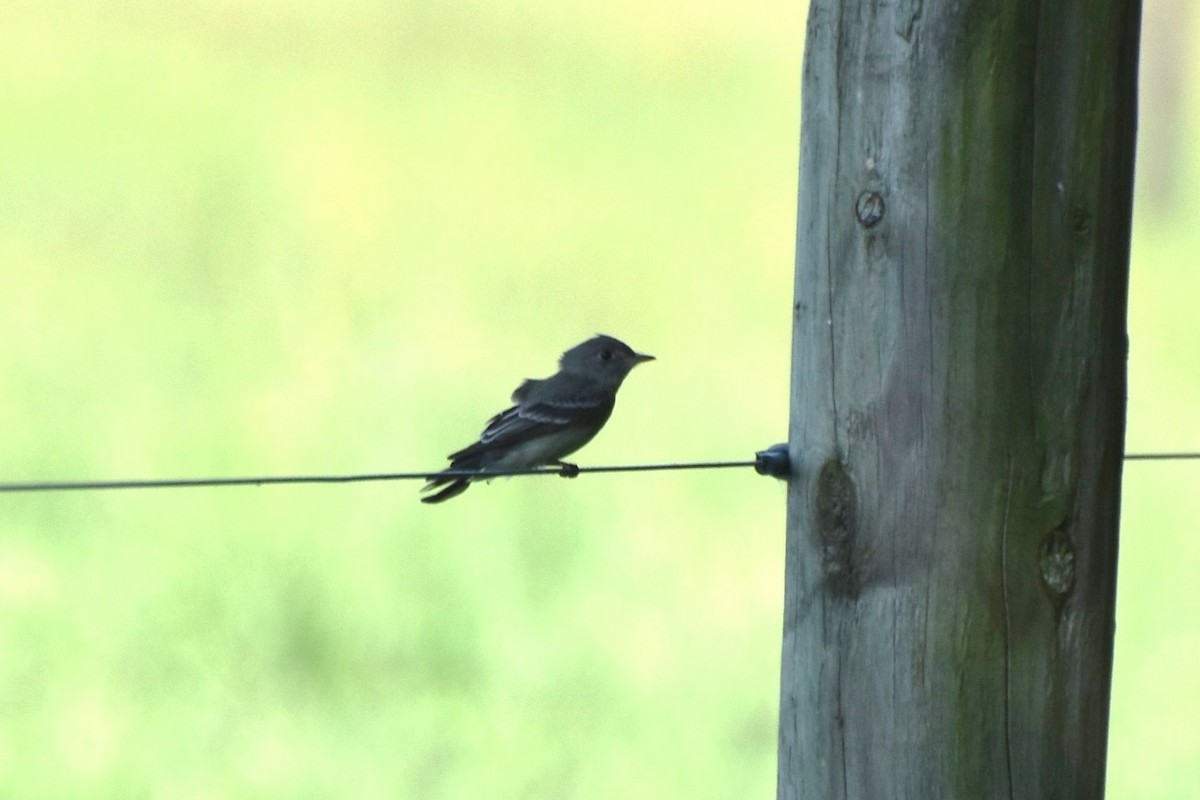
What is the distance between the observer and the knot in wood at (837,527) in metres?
3.26

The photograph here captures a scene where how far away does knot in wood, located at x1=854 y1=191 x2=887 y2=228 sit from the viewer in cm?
320

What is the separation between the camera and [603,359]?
277 inches

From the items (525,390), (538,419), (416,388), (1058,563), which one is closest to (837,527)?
(1058,563)

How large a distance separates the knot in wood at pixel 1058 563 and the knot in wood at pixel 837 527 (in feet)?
1.13

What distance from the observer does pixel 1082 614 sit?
3197 mm

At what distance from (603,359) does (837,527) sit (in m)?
3.78

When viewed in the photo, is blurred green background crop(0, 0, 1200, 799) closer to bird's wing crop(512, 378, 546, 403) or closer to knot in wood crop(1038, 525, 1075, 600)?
bird's wing crop(512, 378, 546, 403)

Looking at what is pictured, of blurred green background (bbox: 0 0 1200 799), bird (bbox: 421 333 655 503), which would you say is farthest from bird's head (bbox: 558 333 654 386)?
blurred green background (bbox: 0 0 1200 799)

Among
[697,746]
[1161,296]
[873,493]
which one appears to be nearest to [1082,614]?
[873,493]

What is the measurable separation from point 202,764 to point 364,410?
11.8 ft

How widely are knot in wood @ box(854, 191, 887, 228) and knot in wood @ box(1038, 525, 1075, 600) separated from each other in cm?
66

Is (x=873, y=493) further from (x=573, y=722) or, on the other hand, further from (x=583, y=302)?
(x=583, y=302)

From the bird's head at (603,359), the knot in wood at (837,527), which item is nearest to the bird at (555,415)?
the bird's head at (603,359)

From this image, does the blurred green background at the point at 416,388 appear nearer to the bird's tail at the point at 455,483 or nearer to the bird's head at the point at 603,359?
the bird's head at the point at 603,359
